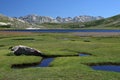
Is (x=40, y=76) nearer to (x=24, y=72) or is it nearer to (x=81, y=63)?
(x=24, y=72)

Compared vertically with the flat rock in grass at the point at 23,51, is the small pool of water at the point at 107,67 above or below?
below

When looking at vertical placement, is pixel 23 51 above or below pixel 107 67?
above

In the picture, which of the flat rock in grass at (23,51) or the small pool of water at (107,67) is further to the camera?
the flat rock in grass at (23,51)

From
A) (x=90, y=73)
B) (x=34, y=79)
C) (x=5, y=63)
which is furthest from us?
(x=5, y=63)

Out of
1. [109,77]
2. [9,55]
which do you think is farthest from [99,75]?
[9,55]

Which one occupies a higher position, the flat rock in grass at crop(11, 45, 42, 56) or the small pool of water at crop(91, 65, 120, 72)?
the flat rock in grass at crop(11, 45, 42, 56)

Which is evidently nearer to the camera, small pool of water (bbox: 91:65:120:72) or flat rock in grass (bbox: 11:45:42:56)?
small pool of water (bbox: 91:65:120:72)

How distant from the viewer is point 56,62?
177ft

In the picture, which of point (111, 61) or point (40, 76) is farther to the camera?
point (111, 61)

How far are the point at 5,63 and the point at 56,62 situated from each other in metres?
10.3

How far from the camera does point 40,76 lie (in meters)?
39.2

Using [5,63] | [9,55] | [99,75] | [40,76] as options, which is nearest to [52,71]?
[40,76]

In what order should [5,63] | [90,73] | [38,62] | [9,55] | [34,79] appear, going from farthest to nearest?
[9,55], [38,62], [5,63], [90,73], [34,79]

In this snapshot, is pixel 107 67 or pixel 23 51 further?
pixel 23 51
